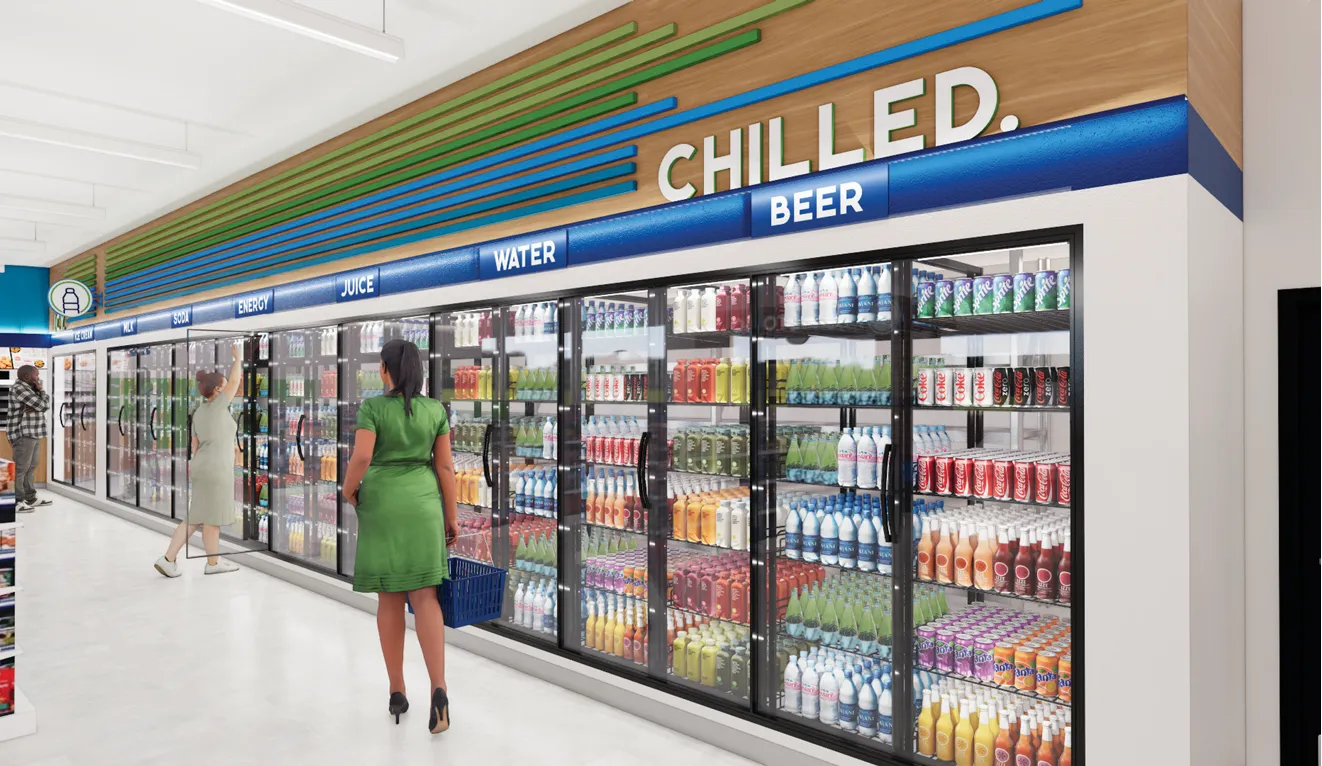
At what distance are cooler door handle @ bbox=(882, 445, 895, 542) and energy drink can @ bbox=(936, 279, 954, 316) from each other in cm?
63

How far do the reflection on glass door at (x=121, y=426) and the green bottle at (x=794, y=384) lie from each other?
1011cm

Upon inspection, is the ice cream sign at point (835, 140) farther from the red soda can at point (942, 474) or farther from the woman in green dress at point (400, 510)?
the woman in green dress at point (400, 510)

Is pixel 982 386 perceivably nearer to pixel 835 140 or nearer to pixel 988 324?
pixel 988 324

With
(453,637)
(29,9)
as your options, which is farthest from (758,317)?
(29,9)

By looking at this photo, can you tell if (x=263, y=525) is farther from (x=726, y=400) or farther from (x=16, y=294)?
(x=16, y=294)

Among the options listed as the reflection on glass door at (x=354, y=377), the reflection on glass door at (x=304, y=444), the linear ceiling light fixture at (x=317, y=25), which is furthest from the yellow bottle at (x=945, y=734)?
the reflection on glass door at (x=304, y=444)

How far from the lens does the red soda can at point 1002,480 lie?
3193 millimetres

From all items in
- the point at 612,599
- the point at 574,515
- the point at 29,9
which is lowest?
the point at 612,599

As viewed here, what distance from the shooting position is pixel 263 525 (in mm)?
7754

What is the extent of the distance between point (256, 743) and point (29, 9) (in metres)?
4.65

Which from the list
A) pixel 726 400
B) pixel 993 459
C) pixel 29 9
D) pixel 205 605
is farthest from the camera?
pixel 205 605

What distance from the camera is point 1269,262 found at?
3.17 metres

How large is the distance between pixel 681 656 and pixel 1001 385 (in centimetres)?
221

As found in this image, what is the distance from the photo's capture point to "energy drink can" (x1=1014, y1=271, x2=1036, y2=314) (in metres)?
3.11
